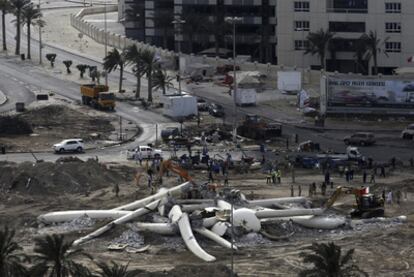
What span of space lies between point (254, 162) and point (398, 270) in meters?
26.9

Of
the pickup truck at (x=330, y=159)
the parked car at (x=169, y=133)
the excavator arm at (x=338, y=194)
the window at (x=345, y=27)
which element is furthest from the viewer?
the window at (x=345, y=27)

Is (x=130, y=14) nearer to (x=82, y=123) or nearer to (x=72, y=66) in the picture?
(x=72, y=66)

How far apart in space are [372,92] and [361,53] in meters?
22.6

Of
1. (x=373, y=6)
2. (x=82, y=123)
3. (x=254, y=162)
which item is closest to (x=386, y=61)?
(x=373, y=6)

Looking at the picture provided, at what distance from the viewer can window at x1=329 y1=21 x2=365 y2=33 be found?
126 meters

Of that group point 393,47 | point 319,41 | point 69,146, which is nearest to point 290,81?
point 319,41

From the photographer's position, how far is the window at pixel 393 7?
4830 inches

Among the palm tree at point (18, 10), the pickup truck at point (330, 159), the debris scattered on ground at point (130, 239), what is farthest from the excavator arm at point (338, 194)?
the palm tree at point (18, 10)

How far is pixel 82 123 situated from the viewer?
99625 mm

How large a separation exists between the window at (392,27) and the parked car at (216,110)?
87.4 ft

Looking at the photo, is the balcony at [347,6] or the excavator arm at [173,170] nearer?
the excavator arm at [173,170]

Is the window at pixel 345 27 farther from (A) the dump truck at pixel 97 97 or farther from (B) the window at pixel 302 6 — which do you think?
(A) the dump truck at pixel 97 97

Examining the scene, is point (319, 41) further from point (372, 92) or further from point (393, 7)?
point (372, 92)

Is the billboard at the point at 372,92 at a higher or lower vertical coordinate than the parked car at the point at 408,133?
higher
